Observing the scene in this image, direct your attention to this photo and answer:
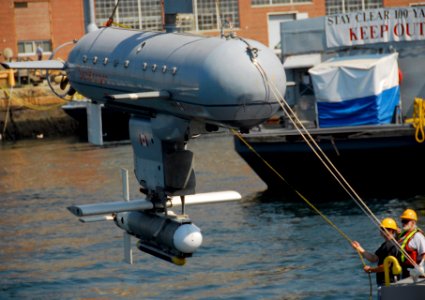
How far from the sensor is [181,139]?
1998 centimetres

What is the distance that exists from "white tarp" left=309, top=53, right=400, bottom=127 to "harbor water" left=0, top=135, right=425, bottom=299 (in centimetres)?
281

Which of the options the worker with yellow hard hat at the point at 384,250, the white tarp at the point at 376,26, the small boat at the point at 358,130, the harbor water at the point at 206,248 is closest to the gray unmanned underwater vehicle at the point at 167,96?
the worker with yellow hard hat at the point at 384,250

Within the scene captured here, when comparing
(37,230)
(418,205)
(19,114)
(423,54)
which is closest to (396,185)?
(418,205)

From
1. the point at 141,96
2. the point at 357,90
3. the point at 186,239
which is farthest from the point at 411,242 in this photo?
the point at 357,90

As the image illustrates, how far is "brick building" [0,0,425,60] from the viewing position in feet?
243

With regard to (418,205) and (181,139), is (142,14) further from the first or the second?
(181,139)

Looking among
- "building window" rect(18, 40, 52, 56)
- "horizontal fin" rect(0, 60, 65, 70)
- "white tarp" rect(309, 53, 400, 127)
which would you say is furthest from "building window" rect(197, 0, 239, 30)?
"horizontal fin" rect(0, 60, 65, 70)

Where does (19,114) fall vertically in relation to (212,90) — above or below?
below

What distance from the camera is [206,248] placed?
3178 centimetres

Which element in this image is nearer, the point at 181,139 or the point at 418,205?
the point at 181,139

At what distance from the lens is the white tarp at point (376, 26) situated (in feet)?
128

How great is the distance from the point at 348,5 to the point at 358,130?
4258 cm

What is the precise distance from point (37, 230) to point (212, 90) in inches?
729

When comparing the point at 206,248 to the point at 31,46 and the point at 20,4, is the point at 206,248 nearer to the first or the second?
the point at 31,46
